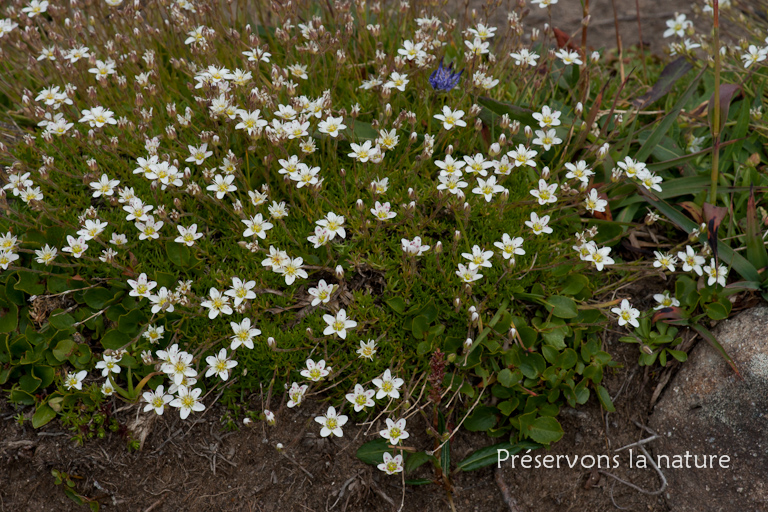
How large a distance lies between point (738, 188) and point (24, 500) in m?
3.87

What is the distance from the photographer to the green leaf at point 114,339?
2857mm

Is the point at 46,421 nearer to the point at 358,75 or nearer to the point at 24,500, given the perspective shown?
the point at 24,500

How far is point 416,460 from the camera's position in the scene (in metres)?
2.73

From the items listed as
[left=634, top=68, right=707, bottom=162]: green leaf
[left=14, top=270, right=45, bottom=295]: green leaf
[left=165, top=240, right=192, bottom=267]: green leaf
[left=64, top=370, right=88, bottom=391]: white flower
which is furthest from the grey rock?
[left=14, top=270, right=45, bottom=295]: green leaf

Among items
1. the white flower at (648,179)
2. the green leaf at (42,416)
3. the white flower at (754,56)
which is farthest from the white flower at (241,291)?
the white flower at (754,56)

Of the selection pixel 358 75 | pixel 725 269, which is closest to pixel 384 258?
pixel 358 75

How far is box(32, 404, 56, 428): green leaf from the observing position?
9.08 feet

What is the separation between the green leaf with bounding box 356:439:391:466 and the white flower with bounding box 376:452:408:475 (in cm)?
7

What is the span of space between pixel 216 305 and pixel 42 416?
100 cm

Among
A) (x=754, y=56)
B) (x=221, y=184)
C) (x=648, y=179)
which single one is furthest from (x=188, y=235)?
(x=754, y=56)

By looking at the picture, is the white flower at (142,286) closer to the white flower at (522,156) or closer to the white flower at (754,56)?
the white flower at (522,156)

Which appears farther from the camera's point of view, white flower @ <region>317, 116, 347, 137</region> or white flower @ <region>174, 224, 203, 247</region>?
white flower @ <region>317, 116, 347, 137</region>

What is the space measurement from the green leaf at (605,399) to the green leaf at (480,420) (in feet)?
1.73

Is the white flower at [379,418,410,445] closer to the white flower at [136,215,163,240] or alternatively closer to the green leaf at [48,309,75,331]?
the white flower at [136,215,163,240]
